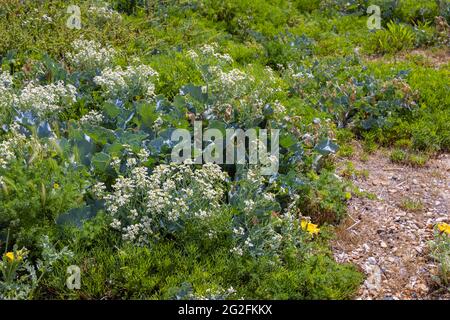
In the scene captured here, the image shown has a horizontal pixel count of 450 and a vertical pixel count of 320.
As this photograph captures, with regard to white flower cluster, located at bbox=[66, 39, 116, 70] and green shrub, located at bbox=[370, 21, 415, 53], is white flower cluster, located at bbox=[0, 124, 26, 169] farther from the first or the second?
green shrub, located at bbox=[370, 21, 415, 53]

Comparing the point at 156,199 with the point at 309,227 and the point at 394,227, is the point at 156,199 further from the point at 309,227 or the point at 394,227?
the point at 394,227

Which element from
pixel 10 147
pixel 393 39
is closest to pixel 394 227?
pixel 10 147

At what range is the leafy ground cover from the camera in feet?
14.3

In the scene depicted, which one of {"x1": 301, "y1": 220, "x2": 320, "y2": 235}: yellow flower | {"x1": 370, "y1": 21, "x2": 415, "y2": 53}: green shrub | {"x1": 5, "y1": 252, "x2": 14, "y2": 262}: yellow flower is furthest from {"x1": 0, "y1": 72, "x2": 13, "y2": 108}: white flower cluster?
{"x1": 370, "y1": 21, "x2": 415, "y2": 53}: green shrub

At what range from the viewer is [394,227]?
5336mm

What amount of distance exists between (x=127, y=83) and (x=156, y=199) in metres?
2.02

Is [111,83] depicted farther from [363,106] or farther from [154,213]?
[363,106]

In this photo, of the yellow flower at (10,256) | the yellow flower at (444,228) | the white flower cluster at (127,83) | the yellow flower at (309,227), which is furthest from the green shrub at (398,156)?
the yellow flower at (10,256)

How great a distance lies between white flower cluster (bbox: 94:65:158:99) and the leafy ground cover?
0.07ft

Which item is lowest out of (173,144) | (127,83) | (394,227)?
(394,227)

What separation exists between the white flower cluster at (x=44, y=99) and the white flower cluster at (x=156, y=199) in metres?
1.30

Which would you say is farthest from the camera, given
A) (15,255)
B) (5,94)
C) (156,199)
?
(5,94)

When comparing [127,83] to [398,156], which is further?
[398,156]

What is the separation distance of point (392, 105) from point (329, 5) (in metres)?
3.52
